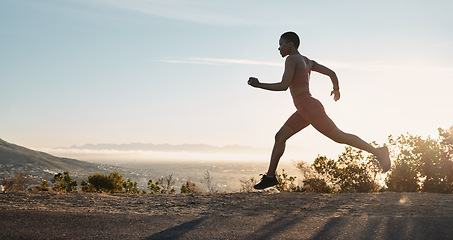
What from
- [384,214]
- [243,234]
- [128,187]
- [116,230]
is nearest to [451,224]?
[384,214]

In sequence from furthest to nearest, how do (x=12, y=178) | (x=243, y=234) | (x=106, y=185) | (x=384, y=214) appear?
(x=106, y=185) < (x=12, y=178) < (x=384, y=214) < (x=243, y=234)

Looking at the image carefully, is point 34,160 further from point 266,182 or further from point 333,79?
point 333,79

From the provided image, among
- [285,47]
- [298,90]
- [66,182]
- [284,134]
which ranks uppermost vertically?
[285,47]

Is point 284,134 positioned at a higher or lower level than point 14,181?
higher

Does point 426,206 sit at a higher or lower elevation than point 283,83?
lower

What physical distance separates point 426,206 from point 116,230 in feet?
14.1

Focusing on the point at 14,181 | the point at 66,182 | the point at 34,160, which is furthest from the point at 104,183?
the point at 34,160

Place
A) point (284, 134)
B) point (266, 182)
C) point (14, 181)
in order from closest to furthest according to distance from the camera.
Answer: point (284, 134) < point (266, 182) < point (14, 181)

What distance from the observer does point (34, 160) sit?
94.1 meters

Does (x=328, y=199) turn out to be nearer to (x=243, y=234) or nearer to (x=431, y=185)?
(x=243, y=234)

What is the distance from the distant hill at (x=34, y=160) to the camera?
87.8 metres

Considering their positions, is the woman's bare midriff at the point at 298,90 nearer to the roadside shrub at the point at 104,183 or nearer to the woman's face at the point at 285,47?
the woman's face at the point at 285,47

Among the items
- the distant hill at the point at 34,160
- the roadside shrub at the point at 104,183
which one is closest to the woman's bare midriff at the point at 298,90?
the roadside shrub at the point at 104,183

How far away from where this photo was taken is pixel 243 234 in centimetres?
345
